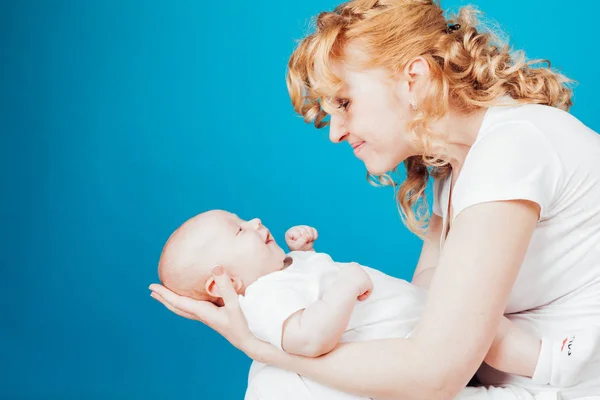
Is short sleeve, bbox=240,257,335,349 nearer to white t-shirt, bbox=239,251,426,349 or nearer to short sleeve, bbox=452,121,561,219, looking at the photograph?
white t-shirt, bbox=239,251,426,349

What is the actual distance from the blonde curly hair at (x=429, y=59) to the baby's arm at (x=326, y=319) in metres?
0.42

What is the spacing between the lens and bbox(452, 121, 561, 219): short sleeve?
1.45 metres

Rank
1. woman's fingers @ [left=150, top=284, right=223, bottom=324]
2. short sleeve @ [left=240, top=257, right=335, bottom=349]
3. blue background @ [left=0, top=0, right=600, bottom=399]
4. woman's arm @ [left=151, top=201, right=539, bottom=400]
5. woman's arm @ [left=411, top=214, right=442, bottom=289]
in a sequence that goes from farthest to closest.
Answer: blue background @ [left=0, top=0, right=600, bottom=399] < woman's arm @ [left=411, top=214, right=442, bottom=289] < woman's fingers @ [left=150, top=284, right=223, bottom=324] < short sleeve @ [left=240, top=257, right=335, bottom=349] < woman's arm @ [left=151, top=201, right=539, bottom=400]

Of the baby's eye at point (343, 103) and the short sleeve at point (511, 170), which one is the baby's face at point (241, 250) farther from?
the short sleeve at point (511, 170)

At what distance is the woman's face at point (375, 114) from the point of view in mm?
1736

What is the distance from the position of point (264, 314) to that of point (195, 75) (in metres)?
1.94

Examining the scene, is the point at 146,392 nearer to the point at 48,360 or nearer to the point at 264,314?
the point at 48,360

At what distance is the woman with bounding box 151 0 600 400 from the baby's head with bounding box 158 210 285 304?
0.05m

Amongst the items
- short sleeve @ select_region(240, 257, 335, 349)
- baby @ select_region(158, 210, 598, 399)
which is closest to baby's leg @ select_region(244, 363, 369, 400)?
baby @ select_region(158, 210, 598, 399)

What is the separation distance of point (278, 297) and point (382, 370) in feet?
0.81

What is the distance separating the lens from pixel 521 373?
158cm

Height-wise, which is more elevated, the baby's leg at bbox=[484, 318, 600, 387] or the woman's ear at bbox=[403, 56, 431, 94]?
the woman's ear at bbox=[403, 56, 431, 94]

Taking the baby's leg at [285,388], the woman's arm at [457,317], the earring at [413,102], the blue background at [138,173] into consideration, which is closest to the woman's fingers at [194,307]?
the baby's leg at [285,388]

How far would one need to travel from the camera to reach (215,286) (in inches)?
67.6
